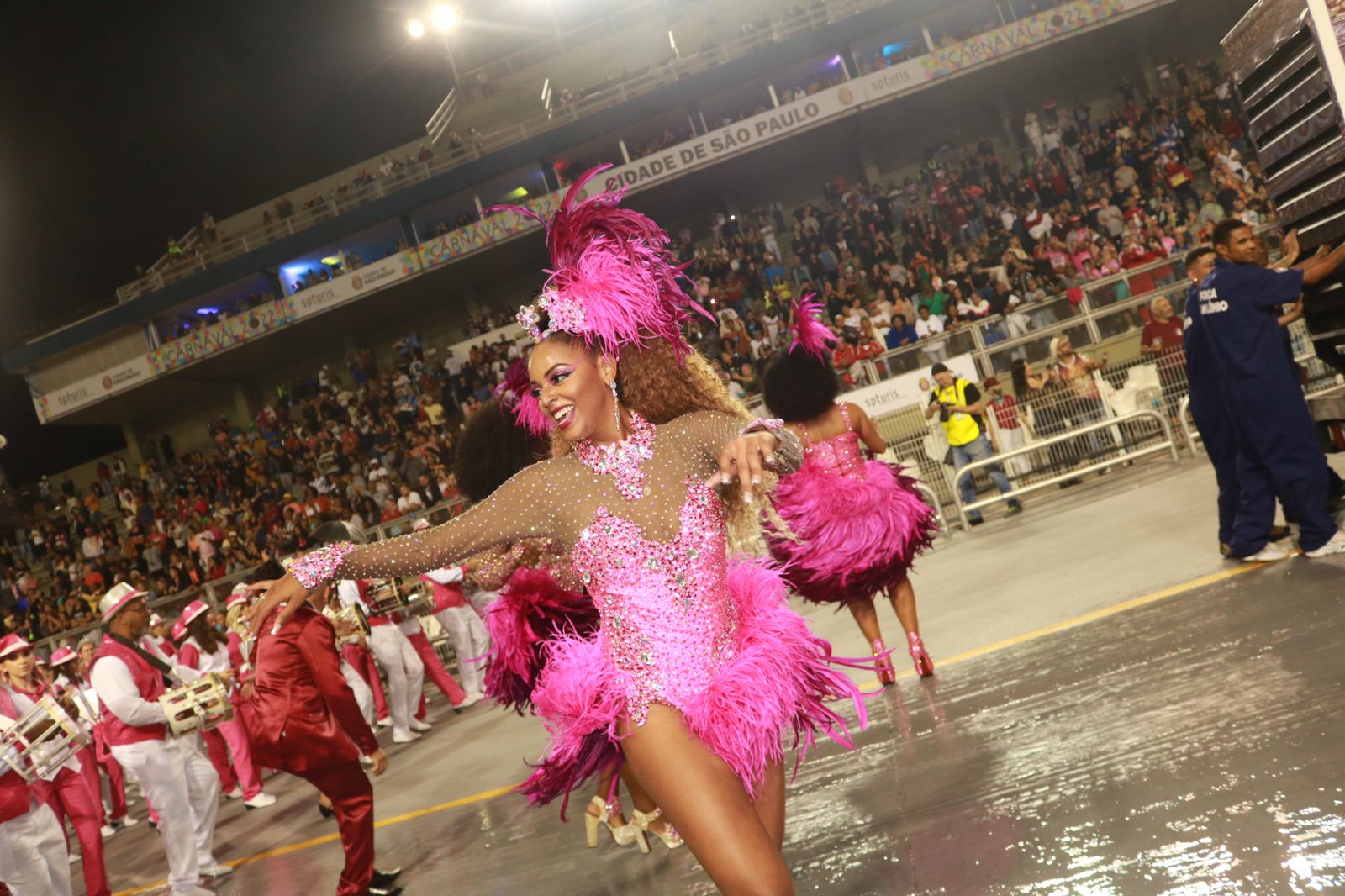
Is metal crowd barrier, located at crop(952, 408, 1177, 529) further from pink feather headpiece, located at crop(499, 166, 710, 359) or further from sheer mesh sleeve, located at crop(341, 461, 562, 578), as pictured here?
sheer mesh sleeve, located at crop(341, 461, 562, 578)

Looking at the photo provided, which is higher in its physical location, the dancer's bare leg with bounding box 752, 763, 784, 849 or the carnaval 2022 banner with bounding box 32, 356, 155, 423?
the carnaval 2022 banner with bounding box 32, 356, 155, 423

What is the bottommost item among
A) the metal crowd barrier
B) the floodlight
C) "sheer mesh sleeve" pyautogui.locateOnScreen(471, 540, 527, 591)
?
the metal crowd barrier

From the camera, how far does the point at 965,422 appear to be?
1082cm

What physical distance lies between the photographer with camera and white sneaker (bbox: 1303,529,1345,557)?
547 cm

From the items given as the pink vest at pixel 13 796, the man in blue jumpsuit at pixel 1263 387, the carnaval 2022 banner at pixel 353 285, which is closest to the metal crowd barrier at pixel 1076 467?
the man in blue jumpsuit at pixel 1263 387

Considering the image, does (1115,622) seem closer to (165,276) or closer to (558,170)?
(558,170)

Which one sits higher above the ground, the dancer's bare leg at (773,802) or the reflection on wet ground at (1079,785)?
the dancer's bare leg at (773,802)

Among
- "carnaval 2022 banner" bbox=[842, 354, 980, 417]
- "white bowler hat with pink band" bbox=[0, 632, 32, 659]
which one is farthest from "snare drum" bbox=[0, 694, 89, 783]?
"carnaval 2022 banner" bbox=[842, 354, 980, 417]

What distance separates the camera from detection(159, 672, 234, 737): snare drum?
572 centimetres

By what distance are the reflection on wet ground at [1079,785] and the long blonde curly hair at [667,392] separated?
1322mm

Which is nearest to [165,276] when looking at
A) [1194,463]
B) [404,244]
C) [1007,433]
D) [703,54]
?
[404,244]

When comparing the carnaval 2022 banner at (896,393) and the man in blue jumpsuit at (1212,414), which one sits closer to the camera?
the man in blue jumpsuit at (1212,414)

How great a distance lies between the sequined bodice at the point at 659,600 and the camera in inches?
103

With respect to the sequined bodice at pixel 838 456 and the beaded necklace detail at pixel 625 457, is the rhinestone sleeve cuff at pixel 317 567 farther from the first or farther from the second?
the sequined bodice at pixel 838 456
